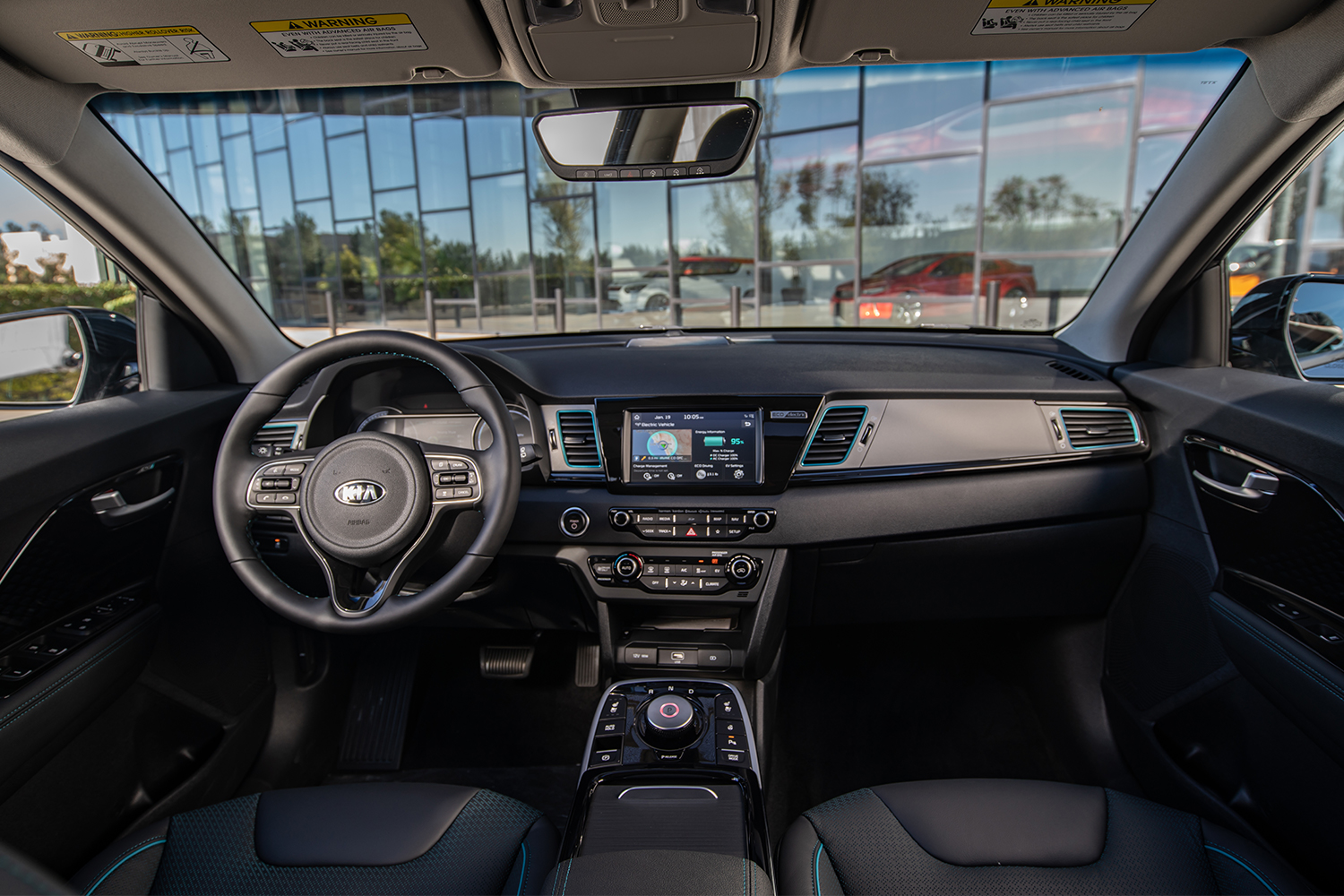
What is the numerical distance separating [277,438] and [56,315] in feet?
2.31

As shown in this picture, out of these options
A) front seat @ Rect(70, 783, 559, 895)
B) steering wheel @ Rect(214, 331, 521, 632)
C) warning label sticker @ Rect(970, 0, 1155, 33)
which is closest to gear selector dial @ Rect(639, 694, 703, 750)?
front seat @ Rect(70, 783, 559, 895)

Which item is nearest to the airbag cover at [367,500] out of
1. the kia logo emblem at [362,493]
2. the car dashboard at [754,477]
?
the kia logo emblem at [362,493]

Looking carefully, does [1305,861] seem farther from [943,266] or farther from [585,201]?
[943,266]

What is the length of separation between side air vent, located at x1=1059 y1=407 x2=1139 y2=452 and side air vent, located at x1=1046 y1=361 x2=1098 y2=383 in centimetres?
14

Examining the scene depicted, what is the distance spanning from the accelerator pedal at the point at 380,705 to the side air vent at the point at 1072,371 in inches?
97.2

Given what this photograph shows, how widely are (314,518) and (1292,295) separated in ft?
8.79

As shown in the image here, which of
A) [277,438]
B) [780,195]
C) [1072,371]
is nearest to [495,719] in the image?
[277,438]

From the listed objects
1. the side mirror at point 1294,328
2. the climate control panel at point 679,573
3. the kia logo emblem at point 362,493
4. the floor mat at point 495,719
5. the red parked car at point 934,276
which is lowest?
the floor mat at point 495,719

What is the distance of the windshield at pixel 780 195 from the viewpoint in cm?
471

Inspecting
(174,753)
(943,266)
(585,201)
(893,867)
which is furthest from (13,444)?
(943,266)

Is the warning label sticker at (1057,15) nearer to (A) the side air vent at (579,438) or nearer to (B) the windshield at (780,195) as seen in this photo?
(A) the side air vent at (579,438)

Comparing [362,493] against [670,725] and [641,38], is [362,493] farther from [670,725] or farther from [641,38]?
[641,38]

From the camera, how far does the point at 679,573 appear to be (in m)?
2.15

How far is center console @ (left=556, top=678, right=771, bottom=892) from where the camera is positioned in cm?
134
